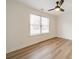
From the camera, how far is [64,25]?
7754mm

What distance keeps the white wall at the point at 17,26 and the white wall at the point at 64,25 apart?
364 cm

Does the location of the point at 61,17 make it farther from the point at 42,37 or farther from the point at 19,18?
the point at 19,18

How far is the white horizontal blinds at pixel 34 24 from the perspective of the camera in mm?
5113

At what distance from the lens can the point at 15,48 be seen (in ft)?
13.1

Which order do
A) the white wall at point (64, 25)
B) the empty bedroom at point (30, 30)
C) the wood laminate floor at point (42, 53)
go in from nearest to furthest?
the wood laminate floor at point (42, 53)
the empty bedroom at point (30, 30)
the white wall at point (64, 25)

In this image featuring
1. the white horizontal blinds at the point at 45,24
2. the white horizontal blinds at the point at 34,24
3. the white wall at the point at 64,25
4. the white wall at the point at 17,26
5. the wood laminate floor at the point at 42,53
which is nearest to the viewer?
the wood laminate floor at the point at 42,53

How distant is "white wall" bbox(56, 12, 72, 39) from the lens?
7.27 metres

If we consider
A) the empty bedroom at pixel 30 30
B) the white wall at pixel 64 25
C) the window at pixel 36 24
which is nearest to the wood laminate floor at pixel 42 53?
the empty bedroom at pixel 30 30

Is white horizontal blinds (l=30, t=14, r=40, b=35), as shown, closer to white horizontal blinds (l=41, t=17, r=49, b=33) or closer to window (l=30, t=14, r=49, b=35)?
window (l=30, t=14, r=49, b=35)

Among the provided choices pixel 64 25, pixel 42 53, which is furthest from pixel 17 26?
pixel 64 25

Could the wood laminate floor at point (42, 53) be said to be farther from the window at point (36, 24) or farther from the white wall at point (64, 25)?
the white wall at point (64, 25)

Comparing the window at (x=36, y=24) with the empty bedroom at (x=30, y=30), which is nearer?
the empty bedroom at (x=30, y=30)

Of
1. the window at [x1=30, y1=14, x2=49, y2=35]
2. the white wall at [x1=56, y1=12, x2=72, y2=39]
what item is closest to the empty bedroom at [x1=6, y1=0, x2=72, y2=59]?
the window at [x1=30, y1=14, x2=49, y2=35]
